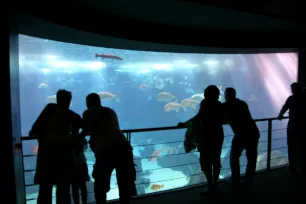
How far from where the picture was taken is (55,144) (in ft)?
7.41

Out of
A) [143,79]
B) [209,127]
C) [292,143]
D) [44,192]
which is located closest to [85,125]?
[44,192]

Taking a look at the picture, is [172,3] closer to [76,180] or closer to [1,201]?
[76,180]

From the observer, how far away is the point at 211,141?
2.97 meters

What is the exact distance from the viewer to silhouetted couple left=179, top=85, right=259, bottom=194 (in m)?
2.96

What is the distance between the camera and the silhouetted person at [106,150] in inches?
90.0

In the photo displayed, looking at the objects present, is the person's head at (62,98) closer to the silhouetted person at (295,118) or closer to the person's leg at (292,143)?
the silhouetted person at (295,118)

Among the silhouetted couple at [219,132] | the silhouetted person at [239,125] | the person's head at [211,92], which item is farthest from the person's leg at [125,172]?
the silhouetted person at [239,125]

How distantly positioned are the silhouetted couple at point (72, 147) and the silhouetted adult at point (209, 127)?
1003 millimetres

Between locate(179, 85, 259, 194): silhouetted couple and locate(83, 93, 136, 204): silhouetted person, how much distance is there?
3.34ft

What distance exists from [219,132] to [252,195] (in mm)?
895

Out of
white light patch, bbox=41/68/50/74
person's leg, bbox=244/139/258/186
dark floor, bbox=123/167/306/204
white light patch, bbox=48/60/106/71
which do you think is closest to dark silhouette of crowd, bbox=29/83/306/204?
dark floor, bbox=123/167/306/204

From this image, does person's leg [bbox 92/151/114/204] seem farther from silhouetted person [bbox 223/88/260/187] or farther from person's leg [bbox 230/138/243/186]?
person's leg [bbox 230/138/243/186]

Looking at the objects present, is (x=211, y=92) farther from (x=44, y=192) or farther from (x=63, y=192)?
(x=44, y=192)

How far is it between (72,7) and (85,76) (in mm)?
40007
